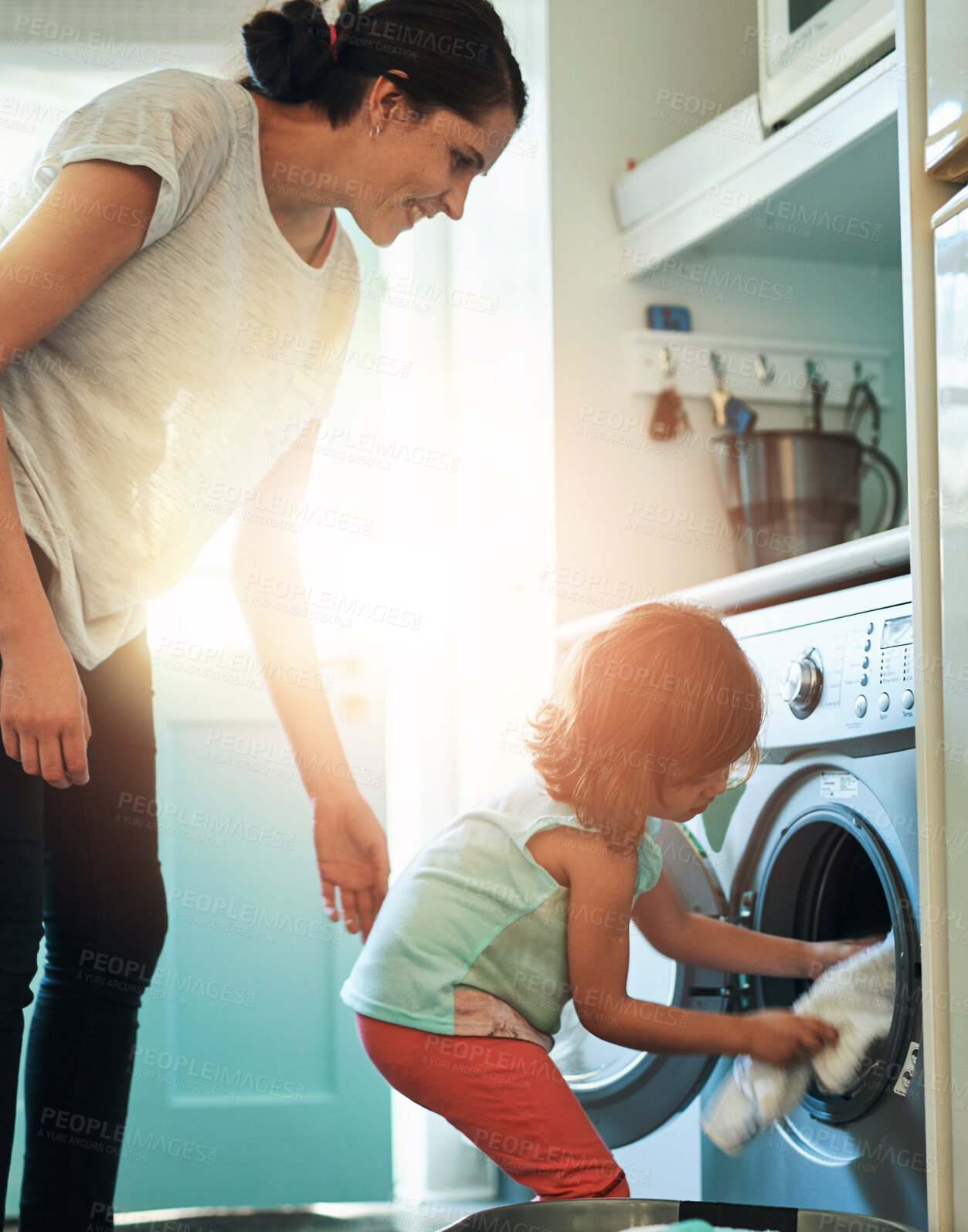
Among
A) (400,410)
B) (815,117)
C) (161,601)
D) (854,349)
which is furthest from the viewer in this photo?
(400,410)

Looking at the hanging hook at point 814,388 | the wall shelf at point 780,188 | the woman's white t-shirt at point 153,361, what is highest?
the wall shelf at point 780,188

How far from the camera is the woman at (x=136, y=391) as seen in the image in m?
0.86

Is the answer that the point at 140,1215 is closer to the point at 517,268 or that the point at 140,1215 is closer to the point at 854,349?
the point at 517,268

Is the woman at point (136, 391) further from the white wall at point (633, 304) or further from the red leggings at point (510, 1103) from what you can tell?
the white wall at point (633, 304)

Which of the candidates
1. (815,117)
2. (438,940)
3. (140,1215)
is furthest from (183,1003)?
(815,117)

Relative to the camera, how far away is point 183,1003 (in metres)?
1.87

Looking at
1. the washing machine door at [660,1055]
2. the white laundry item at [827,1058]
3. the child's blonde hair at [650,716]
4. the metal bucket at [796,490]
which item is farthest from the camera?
the metal bucket at [796,490]

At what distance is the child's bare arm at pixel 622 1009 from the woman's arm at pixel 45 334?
18.2 inches

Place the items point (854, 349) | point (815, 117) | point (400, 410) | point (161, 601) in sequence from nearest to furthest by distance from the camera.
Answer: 1. point (815, 117)
2. point (854, 349)
3. point (161, 601)
4. point (400, 410)

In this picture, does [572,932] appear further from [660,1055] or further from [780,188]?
[780,188]

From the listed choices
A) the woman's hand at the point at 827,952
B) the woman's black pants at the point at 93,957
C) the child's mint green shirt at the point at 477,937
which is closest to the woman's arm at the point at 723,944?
the woman's hand at the point at 827,952

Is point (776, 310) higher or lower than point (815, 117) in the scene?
lower

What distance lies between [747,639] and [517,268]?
3.09 feet

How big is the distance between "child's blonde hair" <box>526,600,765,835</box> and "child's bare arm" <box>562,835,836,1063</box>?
0.05 m
